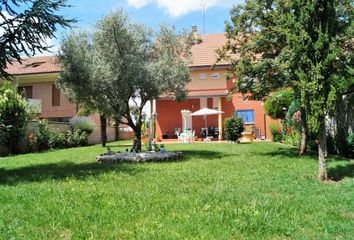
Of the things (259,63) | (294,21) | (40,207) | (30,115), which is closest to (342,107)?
(259,63)

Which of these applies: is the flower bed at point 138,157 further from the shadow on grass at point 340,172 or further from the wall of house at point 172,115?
the wall of house at point 172,115

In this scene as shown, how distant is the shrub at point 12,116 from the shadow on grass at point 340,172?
1549 centimetres

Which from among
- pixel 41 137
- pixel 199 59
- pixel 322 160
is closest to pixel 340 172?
pixel 322 160

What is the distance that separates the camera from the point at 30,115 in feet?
78.2

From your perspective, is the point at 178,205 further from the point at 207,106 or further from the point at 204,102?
the point at 207,106

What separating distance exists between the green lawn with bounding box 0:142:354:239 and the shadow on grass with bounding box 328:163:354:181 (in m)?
0.02

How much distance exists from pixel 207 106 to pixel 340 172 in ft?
80.3

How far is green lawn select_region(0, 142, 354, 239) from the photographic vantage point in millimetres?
5596

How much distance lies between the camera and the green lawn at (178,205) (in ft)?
18.4

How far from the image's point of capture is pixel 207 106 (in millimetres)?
35531

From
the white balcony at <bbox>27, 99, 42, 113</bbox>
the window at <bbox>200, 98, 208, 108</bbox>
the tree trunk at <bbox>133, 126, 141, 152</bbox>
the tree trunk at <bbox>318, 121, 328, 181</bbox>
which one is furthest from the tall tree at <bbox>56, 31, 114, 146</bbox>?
the window at <bbox>200, 98, 208, 108</bbox>

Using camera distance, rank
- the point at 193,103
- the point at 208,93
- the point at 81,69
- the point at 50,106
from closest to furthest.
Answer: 1. the point at 81,69
2. the point at 208,93
3. the point at 50,106
4. the point at 193,103

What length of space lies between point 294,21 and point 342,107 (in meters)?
7.25

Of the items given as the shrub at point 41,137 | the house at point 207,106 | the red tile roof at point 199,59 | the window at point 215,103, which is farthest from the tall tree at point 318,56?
the window at point 215,103
